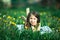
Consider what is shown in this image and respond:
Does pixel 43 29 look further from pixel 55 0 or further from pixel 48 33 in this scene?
pixel 55 0

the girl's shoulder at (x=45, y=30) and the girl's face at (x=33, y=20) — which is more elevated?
the girl's face at (x=33, y=20)

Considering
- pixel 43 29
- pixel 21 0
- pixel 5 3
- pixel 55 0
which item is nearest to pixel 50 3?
pixel 55 0

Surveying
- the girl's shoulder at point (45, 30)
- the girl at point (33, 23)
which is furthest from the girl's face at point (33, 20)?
the girl's shoulder at point (45, 30)

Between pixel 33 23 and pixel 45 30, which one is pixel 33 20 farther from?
pixel 45 30

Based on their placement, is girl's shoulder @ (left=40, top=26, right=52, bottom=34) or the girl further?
the girl

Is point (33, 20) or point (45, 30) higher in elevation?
point (33, 20)

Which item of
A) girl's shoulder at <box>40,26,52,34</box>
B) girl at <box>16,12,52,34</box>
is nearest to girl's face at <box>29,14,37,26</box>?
girl at <box>16,12,52,34</box>

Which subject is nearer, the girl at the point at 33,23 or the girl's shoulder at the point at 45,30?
the girl's shoulder at the point at 45,30

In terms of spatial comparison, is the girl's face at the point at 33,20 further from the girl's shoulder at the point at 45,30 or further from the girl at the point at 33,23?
the girl's shoulder at the point at 45,30

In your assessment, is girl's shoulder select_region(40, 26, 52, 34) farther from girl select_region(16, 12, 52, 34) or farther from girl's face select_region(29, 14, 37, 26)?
girl's face select_region(29, 14, 37, 26)

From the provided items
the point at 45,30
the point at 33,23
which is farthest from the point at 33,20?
the point at 45,30

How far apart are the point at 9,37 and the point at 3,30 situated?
0.31 meters

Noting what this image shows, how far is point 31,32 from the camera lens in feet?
20.1

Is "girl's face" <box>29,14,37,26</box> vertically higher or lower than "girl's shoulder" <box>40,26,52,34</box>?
higher
